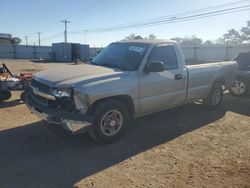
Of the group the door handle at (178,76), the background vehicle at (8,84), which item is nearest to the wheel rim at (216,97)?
the door handle at (178,76)

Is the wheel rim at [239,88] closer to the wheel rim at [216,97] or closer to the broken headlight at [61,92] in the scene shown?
the wheel rim at [216,97]

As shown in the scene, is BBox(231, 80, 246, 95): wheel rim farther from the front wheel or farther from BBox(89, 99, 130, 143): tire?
the front wheel

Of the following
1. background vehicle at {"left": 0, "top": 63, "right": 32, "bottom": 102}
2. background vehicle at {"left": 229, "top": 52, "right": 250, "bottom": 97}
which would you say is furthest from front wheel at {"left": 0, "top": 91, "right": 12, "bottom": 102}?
background vehicle at {"left": 229, "top": 52, "right": 250, "bottom": 97}

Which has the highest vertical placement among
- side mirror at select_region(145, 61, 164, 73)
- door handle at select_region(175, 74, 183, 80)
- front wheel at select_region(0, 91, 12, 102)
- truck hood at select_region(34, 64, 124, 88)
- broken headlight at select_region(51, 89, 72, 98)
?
side mirror at select_region(145, 61, 164, 73)

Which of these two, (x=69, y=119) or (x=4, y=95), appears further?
(x=4, y=95)

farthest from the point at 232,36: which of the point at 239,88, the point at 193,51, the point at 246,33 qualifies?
the point at 239,88

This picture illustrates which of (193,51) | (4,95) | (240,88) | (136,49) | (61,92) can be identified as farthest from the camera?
(193,51)

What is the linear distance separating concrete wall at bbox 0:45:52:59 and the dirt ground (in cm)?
4864

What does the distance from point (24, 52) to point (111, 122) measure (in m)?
53.1

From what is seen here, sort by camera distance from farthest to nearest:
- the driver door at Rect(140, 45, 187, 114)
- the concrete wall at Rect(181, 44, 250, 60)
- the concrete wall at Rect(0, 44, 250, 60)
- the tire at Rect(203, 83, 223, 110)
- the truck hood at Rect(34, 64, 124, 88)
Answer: the concrete wall at Rect(0, 44, 250, 60) → the concrete wall at Rect(181, 44, 250, 60) → the tire at Rect(203, 83, 223, 110) → the driver door at Rect(140, 45, 187, 114) → the truck hood at Rect(34, 64, 124, 88)

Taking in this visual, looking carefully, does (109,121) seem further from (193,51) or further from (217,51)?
(193,51)

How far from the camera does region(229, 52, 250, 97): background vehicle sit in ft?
31.5

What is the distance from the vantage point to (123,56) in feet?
18.8

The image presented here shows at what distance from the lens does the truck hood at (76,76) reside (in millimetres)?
4598
